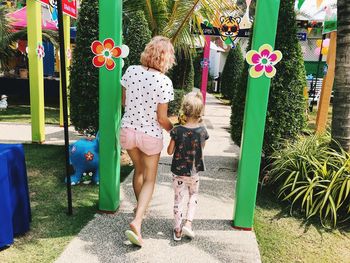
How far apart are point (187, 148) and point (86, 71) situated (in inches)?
112

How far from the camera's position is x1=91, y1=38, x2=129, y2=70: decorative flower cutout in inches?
124

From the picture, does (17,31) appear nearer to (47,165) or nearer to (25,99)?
(25,99)

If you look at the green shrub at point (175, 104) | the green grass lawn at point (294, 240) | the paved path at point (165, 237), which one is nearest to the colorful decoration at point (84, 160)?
the paved path at point (165, 237)

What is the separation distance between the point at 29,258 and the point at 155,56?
1922 mm

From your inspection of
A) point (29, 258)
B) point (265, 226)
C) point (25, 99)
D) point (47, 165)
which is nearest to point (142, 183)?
point (29, 258)

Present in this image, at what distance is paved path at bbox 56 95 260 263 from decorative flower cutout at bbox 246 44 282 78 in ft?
5.02

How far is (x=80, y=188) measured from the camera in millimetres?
4227

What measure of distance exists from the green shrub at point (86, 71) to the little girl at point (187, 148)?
256cm

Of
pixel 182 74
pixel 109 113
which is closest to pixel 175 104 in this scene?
pixel 182 74

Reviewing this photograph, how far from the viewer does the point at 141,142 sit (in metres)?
2.90

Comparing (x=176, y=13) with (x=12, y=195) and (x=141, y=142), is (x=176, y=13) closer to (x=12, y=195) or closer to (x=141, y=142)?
(x=141, y=142)

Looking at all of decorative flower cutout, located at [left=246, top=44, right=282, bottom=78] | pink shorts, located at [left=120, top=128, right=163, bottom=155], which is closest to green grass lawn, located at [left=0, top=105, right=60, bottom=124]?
pink shorts, located at [left=120, top=128, right=163, bottom=155]

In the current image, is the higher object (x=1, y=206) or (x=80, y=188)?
(x=1, y=206)

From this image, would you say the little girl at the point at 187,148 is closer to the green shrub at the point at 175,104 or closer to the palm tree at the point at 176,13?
the palm tree at the point at 176,13
